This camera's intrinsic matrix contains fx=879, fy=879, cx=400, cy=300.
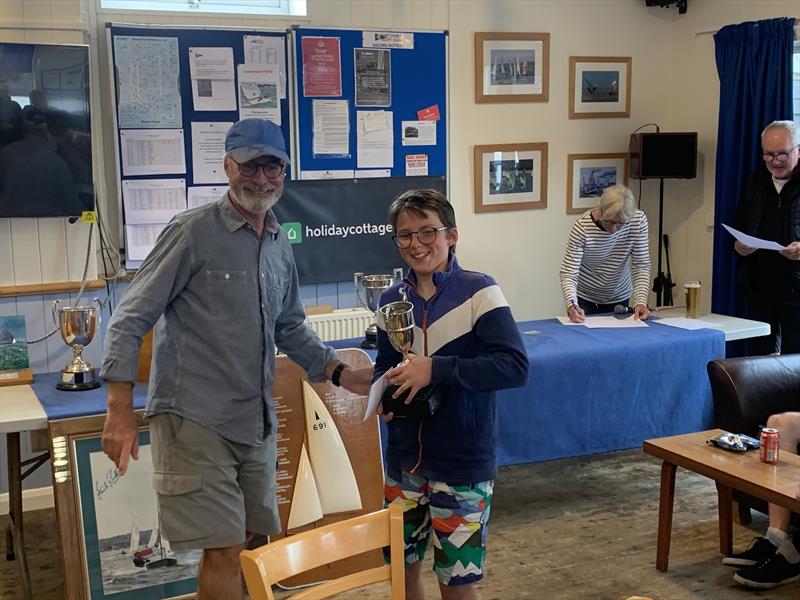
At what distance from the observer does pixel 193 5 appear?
179 inches

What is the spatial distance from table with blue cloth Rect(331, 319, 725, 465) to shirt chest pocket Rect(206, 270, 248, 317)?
151cm

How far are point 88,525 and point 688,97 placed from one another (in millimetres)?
4601

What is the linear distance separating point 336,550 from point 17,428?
161 cm

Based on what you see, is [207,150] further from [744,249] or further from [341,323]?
[744,249]

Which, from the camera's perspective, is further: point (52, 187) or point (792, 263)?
point (792, 263)

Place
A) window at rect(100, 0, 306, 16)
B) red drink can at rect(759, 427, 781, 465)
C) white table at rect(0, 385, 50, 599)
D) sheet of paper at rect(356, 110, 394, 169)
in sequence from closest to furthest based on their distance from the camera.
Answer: white table at rect(0, 385, 50, 599)
red drink can at rect(759, 427, 781, 465)
window at rect(100, 0, 306, 16)
sheet of paper at rect(356, 110, 394, 169)

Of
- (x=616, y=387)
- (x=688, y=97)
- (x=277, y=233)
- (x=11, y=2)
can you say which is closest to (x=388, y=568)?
(x=277, y=233)

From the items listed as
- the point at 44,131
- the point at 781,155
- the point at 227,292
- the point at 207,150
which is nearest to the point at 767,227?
the point at 781,155

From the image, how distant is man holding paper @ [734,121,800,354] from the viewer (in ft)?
14.0

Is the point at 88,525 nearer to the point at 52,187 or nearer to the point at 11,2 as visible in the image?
the point at 52,187

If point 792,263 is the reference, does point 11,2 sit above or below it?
above

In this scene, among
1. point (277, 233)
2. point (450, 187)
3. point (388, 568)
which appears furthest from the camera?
point (450, 187)

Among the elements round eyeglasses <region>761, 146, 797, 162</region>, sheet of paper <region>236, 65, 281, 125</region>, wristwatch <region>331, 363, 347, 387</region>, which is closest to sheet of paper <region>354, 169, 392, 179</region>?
sheet of paper <region>236, 65, 281, 125</region>

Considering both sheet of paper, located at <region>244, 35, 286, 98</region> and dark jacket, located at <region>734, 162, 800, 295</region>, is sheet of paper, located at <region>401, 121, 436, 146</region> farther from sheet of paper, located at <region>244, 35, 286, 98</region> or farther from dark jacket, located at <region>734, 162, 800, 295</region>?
dark jacket, located at <region>734, 162, 800, 295</region>
